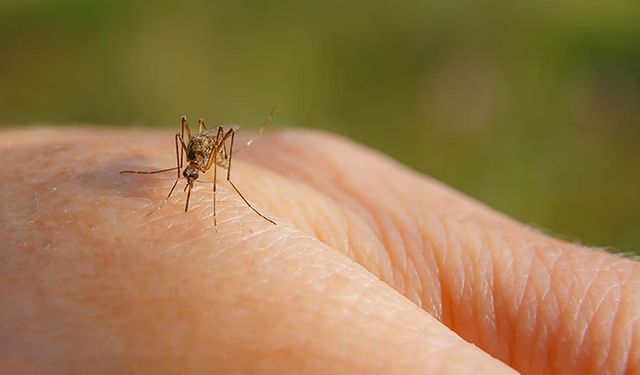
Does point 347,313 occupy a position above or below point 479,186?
above

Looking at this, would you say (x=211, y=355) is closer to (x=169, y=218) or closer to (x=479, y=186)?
(x=169, y=218)

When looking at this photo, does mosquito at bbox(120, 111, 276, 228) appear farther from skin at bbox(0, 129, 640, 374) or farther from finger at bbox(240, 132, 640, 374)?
finger at bbox(240, 132, 640, 374)

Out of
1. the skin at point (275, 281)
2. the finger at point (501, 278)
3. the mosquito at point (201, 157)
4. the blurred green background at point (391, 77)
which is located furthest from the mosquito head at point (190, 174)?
the blurred green background at point (391, 77)

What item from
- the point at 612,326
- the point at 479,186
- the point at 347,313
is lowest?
the point at 479,186

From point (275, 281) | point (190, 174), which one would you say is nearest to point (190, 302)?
point (275, 281)

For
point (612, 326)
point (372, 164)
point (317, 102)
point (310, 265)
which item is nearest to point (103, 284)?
point (310, 265)

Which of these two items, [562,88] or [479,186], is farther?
[562,88]

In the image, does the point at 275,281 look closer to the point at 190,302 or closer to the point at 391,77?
the point at 190,302
